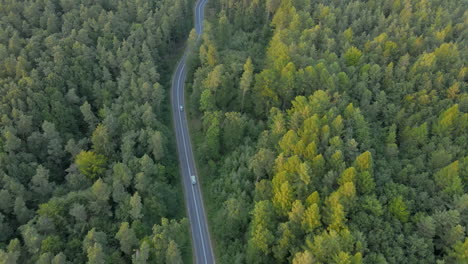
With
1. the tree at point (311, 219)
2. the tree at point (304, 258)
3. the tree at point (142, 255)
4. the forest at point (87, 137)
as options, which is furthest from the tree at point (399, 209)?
the tree at point (142, 255)

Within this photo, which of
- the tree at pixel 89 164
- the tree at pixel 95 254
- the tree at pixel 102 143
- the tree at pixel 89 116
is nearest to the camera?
the tree at pixel 95 254

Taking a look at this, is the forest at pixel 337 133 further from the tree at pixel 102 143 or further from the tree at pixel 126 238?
the tree at pixel 102 143

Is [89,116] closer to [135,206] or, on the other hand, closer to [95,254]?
[135,206]

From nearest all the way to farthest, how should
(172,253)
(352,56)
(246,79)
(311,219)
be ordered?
(172,253) → (311,219) → (246,79) → (352,56)

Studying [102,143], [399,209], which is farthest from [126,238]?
[399,209]

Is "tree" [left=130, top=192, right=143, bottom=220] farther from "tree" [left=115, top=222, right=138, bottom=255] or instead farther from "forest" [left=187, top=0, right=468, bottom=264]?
"forest" [left=187, top=0, right=468, bottom=264]

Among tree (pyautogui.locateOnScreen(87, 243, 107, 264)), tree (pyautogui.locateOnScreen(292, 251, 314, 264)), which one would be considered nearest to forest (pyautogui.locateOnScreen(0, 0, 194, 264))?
tree (pyautogui.locateOnScreen(87, 243, 107, 264))

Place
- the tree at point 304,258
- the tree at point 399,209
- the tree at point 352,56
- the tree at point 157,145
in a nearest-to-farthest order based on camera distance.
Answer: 1. the tree at point 304,258
2. the tree at point 399,209
3. the tree at point 157,145
4. the tree at point 352,56
